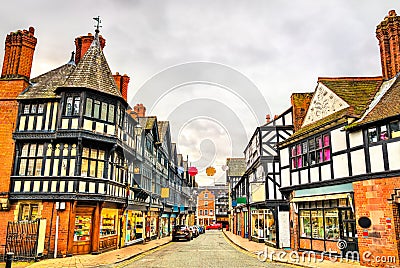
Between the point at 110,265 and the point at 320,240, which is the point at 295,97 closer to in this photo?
the point at 320,240

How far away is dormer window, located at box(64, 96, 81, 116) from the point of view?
1897 cm

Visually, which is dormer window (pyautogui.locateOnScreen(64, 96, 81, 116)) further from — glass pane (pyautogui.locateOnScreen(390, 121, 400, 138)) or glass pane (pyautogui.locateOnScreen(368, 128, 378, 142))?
glass pane (pyautogui.locateOnScreen(390, 121, 400, 138))

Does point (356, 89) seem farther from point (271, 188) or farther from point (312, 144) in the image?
point (271, 188)

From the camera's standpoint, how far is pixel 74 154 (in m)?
18.6

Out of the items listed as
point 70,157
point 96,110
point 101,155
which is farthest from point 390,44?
point 70,157

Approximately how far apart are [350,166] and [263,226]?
1370 centimetres

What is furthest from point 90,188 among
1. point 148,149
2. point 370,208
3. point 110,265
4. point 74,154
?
point 370,208

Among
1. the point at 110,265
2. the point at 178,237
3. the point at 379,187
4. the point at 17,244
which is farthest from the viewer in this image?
the point at 178,237

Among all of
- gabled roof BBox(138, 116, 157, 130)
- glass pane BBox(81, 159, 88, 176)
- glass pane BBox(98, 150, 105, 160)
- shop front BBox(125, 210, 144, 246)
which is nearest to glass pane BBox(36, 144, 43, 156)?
glass pane BBox(81, 159, 88, 176)

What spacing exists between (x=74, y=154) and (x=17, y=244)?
17.7ft

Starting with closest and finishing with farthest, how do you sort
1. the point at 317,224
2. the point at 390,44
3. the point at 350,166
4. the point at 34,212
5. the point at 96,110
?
the point at 350,166 → the point at 390,44 → the point at 317,224 → the point at 34,212 → the point at 96,110

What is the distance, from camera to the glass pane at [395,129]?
13.5 meters

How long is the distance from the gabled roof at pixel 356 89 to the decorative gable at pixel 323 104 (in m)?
0.26

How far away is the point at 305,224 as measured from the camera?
19.3m
